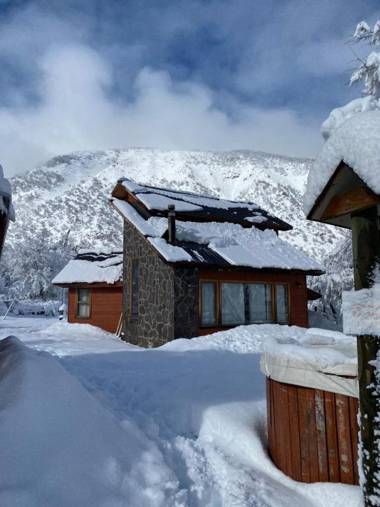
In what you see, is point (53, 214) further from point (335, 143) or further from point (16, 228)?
point (335, 143)

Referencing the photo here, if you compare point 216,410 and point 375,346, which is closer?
point 375,346

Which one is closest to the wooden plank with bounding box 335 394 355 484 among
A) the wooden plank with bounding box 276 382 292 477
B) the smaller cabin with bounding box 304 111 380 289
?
the wooden plank with bounding box 276 382 292 477

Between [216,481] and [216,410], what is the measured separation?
1257 millimetres


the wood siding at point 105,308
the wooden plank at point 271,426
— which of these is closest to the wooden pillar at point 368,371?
the wooden plank at point 271,426

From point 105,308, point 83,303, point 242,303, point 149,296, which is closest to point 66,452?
point 149,296

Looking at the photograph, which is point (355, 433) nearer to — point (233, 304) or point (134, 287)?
point (233, 304)

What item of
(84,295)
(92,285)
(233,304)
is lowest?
(233,304)

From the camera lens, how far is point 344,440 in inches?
136

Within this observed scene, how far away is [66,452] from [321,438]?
230 cm

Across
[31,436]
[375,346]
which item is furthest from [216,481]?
[375,346]

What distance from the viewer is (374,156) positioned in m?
2.71

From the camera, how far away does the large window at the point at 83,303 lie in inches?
718

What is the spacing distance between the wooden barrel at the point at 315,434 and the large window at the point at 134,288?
11028mm

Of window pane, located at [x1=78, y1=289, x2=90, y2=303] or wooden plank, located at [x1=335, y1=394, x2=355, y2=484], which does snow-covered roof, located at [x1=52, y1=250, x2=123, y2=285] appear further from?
wooden plank, located at [x1=335, y1=394, x2=355, y2=484]
